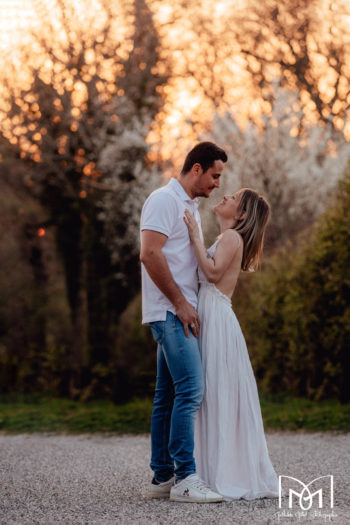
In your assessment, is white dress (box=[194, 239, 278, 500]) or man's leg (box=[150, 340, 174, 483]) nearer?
white dress (box=[194, 239, 278, 500])

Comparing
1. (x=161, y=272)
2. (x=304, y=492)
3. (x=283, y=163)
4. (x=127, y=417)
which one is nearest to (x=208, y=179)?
(x=161, y=272)

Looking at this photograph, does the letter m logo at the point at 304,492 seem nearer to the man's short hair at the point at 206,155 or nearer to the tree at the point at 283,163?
the man's short hair at the point at 206,155

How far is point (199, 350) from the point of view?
14.8 ft

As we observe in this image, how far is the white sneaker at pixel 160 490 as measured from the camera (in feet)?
14.5

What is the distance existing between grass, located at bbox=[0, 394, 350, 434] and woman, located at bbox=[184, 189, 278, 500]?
356 centimetres

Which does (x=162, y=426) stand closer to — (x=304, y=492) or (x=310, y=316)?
(x=304, y=492)

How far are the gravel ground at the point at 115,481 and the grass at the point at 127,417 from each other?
35 cm

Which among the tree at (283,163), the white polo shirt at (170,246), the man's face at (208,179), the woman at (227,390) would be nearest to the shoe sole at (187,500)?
the woman at (227,390)

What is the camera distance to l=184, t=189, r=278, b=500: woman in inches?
171

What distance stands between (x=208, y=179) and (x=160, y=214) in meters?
0.45

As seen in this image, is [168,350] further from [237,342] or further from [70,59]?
[70,59]

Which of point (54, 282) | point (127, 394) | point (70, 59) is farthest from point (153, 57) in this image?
point (127, 394)

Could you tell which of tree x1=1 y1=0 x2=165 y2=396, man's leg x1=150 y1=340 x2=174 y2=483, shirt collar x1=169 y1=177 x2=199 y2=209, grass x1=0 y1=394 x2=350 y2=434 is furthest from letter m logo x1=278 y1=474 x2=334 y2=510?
tree x1=1 y1=0 x2=165 y2=396

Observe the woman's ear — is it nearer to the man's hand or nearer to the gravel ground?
the man's hand
